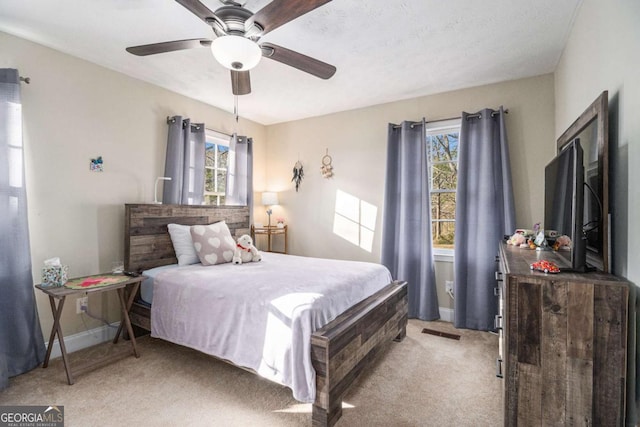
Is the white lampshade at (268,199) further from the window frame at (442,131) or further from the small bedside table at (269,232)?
the window frame at (442,131)

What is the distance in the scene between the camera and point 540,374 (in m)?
1.32

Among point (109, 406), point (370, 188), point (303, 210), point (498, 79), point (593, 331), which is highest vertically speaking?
point (498, 79)

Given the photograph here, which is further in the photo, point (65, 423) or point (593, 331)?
point (65, 423)

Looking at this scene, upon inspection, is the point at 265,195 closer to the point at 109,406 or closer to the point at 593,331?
the point at 109,406

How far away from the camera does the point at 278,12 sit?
157cm


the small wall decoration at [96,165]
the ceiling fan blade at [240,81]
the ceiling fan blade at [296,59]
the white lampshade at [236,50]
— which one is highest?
the ceiling fan blade at [296,59]

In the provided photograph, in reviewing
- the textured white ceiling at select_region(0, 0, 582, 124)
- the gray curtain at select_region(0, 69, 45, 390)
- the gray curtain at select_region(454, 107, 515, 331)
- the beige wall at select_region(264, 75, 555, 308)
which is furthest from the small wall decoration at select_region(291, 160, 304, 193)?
the gray curtain at select_region(0, 69, 45, 390)

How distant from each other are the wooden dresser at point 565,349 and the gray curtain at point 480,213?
6.07ft

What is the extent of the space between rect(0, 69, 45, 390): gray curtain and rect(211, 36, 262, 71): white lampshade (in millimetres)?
1709

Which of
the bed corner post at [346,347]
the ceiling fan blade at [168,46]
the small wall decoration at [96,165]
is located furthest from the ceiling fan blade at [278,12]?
the small wall decoration at [96,165]

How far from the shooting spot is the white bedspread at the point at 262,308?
1.79 meters

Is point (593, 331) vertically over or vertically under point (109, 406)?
over

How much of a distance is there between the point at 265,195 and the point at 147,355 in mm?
2501

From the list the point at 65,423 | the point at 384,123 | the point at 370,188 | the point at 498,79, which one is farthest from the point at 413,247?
the point at 65,423
